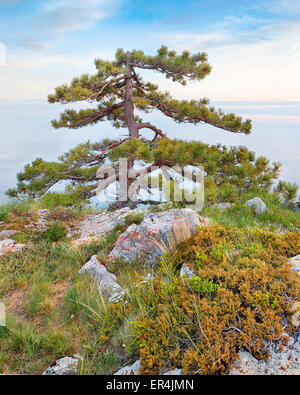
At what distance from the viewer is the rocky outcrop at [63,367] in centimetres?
263

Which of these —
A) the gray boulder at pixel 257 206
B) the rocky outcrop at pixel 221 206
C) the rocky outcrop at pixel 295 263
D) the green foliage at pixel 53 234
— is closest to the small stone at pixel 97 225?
the green foliage at pixel 53 234

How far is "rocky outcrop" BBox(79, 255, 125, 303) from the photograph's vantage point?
11.8ft

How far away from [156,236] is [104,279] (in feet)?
3.44

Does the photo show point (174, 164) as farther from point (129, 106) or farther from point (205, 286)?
point (205, 286)

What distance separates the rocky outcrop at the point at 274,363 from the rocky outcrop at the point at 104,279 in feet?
5.41

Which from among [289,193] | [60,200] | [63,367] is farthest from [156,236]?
[60,200]

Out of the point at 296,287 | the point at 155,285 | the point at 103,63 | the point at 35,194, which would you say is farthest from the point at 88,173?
the point at 296,287

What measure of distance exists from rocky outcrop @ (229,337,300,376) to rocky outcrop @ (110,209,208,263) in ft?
6.62

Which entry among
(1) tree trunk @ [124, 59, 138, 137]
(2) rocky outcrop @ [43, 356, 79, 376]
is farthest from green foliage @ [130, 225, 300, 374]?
(1) tree trunk @ [124, 59, 138, 137]

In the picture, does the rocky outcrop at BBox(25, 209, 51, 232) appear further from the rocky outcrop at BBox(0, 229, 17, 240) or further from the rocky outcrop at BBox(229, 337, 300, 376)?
the rocky outcrop at BBox(229, 337, 300, 376)

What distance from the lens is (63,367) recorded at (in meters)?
2.68

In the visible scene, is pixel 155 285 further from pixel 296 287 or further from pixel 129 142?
pixel 129 142

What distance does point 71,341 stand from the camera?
3.06 metres
